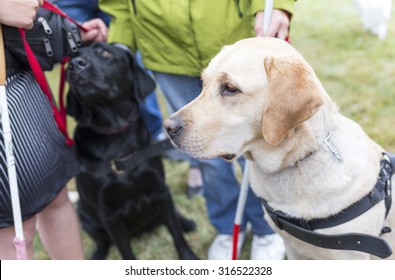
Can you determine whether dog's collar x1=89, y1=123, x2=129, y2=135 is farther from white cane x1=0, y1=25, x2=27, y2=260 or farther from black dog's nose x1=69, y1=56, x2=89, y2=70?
white cane x1=0, y1=25, x2=27, y2=260

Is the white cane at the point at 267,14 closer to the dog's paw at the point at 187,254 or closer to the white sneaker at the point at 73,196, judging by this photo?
the dog's paw at the point at 187,254

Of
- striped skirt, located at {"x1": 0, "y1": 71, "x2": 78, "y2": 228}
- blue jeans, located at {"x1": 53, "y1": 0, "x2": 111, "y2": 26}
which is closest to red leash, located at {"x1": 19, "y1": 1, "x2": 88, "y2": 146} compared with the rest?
striped skirt, located at {"x1": 0, "y1": 71, "x2": 78, "y2": 228}

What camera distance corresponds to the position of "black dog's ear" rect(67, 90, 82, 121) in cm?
279

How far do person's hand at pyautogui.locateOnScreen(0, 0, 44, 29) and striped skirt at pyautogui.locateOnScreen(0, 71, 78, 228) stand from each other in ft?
0.89

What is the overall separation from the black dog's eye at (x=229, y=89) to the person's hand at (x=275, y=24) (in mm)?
440

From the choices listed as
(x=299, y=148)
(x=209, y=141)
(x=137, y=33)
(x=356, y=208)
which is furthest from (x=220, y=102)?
(x=137, y=33)

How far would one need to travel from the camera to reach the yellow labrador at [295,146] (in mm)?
1725

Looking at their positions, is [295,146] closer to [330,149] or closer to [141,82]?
[330,149]

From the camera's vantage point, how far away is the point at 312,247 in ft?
6.46

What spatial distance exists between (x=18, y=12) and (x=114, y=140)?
1083 millimetres

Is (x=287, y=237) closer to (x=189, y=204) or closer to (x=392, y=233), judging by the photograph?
(x=392, y=233)

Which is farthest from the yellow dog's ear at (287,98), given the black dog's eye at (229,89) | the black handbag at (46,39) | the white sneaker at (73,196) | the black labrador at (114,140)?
the white sneaker at (73,196)

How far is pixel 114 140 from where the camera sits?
274cm

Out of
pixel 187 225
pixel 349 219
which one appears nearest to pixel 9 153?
pixel 349 219
